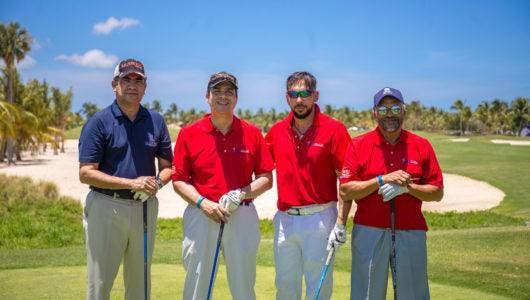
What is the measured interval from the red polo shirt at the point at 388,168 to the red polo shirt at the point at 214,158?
960 mm

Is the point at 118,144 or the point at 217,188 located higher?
the point at 118,144

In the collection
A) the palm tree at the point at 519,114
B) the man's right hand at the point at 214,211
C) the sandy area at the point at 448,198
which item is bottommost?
the sandy area at the point at 448,198

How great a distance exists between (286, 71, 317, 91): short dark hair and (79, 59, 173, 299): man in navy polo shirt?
146cm

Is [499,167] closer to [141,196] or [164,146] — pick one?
[164,146]

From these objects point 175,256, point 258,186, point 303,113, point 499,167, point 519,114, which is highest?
point 519,114

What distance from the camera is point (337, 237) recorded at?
5199 mm

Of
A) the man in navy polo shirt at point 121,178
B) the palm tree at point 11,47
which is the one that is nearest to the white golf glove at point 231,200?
the man in navy polo shirt at point 121,178

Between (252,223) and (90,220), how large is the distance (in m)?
1.61

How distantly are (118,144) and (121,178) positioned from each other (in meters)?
0.36

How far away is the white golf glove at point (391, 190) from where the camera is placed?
15.7 feet

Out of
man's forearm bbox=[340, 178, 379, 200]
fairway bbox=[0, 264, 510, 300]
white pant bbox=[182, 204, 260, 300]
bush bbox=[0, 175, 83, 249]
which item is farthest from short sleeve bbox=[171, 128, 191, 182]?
bush bbox=[0, 175, 83, 249]

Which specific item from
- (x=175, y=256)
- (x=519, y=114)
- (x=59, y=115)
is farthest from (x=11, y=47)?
(x=519, y=114)

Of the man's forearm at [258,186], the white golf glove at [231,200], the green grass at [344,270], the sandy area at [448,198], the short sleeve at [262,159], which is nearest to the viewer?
the white golf glove at [231,200]

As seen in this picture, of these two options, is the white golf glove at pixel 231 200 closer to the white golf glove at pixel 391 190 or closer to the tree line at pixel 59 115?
the white golf glove at pixel 391 190
